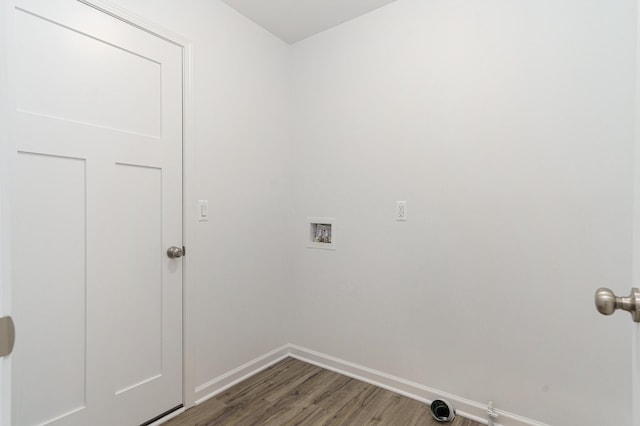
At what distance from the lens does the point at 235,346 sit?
7.45ft

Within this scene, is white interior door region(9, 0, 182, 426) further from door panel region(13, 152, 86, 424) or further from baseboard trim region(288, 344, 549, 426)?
baseboard trim region(288, 344, 549, 426)

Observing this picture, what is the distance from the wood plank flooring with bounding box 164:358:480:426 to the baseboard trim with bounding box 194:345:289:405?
4cm

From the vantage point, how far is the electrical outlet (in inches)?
83.2

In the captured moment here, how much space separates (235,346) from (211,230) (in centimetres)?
83

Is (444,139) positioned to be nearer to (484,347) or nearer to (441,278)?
(441,278)

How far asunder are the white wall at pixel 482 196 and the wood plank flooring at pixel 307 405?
7.3 inches

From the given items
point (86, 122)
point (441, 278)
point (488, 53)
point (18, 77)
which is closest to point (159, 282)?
point (86, 122)

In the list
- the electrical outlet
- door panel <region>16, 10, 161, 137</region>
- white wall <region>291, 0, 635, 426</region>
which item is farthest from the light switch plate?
the electrical outlet

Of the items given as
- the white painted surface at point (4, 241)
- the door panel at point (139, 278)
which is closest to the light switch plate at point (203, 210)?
the door panel at point (139, 278)

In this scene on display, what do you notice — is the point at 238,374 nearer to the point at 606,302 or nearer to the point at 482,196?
the point at 482,196

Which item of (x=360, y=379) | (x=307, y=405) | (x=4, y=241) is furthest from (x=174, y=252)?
(x=360, y=379)

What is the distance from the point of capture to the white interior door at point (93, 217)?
1.37m

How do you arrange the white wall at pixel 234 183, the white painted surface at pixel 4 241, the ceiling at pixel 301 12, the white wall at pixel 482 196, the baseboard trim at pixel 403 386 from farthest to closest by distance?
the ceiling at pixel 301 12 < the white wall at pixel 234 183 < the baseboard trim at pixel 403 386 < the white wall at pixel 482 196 < the white painted surface at pixel 4 241

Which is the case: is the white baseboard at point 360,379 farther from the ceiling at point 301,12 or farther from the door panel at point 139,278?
the ceiling at point 301,12
